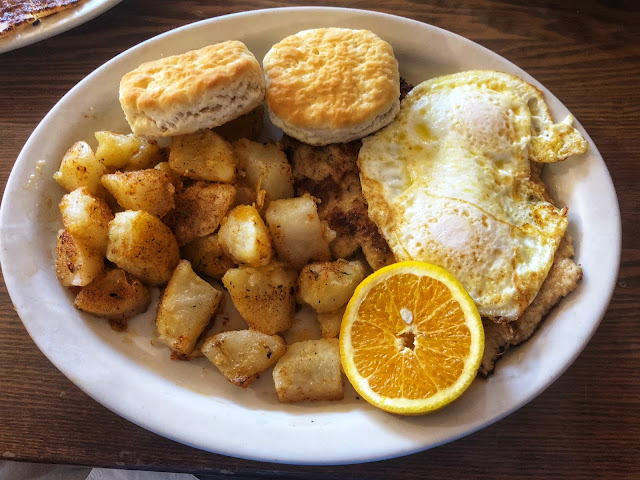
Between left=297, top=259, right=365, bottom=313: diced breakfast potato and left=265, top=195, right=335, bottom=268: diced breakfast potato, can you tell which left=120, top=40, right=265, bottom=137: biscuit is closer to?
left=265, top=195, right=335, bottom=268: diced breakfast potato

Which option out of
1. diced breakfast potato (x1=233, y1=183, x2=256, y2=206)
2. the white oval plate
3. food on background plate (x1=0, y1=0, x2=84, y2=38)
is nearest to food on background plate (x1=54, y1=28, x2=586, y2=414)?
diced breakfast potato (x1=233, y1=183, x2=256, y2=206)

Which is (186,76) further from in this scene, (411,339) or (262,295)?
(411,339)

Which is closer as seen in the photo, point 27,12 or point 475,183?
point 475,183

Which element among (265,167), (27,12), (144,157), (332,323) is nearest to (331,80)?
(265,167)

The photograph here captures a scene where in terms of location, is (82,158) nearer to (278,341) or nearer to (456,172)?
(278,341)

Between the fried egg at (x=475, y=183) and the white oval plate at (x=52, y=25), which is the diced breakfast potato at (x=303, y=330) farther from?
the white oval plate at (x=52, y=25)

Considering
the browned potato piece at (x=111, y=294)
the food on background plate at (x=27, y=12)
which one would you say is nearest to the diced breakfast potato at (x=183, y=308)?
the browned potato piece at (x=111, y=294)
